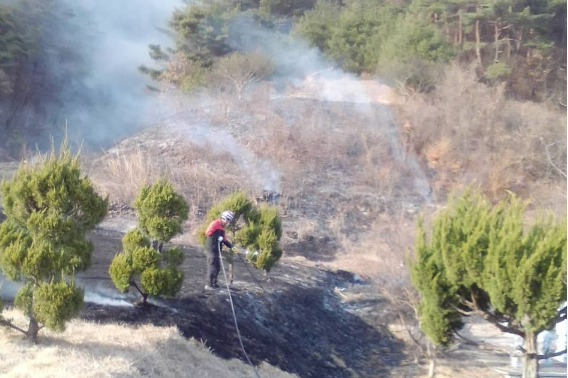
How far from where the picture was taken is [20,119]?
34.4 metres

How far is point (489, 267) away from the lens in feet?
28.7

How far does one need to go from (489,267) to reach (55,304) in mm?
4951

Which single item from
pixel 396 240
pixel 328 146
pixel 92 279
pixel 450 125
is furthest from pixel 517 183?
pixel 92 279

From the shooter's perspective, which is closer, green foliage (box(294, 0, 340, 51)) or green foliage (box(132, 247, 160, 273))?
green foliage (box(132, 247, 160, 273))

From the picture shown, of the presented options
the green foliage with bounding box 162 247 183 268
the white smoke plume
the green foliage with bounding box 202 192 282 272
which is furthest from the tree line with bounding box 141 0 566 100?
the green foliage with bounding box 162 247 183 268

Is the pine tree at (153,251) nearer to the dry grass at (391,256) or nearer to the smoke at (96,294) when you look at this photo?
the smoke at (96,294)

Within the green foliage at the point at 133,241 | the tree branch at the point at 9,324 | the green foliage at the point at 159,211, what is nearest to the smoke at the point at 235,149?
the green foliage at the point at 159,211

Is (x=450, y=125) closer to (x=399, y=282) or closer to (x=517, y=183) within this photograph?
(x=517, y=183)

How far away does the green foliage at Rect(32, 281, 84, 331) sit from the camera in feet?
27.3

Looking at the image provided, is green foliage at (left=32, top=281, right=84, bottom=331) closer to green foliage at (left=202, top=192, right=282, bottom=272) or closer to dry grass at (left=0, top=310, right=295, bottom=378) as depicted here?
dry grass at (left=0, top=310, right=295, bottom=378)

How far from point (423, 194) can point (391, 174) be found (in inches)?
59.2

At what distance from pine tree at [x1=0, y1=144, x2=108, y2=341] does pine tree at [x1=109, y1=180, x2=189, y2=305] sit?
5.03 feet

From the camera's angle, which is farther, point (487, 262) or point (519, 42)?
point (519, 42)

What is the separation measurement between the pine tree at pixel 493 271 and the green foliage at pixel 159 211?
3817 mm
